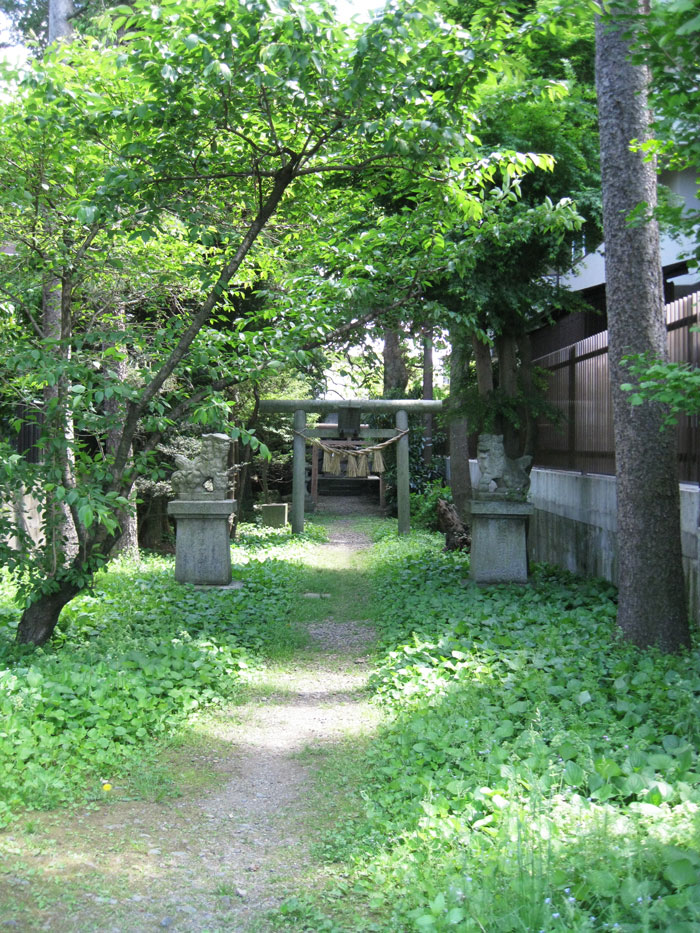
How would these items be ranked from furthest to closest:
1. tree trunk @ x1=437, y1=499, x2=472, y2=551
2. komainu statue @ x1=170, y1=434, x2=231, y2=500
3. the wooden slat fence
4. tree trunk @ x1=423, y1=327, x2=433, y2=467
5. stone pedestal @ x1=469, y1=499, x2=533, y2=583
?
tree trunk @ x1=423, y1=327, x2=433, y2=467 < tree trunk @ x1=437, y1=499, x2=472, y2=551 < komainu statue @ x1=170, y1=434, x2=231, y2=500 < stone pedestal @ x1=469, y1=499, x2=533, y2=583 < the wooden slat fence

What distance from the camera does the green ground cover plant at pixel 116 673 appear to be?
15.0 feet

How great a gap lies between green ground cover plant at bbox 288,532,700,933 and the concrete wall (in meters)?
1.01

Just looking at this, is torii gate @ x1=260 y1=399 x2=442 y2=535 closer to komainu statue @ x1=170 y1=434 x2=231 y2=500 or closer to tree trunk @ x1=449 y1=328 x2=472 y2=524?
tree trunk @ x1=449 y1=328 x2=472 y2=524

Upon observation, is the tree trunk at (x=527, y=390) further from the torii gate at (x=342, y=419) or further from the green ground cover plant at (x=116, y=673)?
the torii gate at (x=342, y=419)

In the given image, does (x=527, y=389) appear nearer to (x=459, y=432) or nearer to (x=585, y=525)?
(x=585, y=525)

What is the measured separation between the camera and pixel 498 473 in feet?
33.3

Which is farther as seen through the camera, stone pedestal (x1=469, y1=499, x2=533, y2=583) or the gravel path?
stone pedestal (x1=469, y1=499, x2=533, y2=583)

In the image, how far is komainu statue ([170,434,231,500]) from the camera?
1070cm

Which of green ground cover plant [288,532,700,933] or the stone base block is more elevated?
the stone base block

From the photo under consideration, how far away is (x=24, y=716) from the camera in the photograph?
490cm

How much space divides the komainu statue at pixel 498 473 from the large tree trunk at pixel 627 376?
3.52 m

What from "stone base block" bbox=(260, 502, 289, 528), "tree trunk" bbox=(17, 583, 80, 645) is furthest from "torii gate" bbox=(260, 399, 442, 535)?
"tree trunk" bbox=(17, 583, 80, 645)

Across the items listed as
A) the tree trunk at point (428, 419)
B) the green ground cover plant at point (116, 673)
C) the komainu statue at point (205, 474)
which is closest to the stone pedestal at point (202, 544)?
the komainu statue at point (205, 474)

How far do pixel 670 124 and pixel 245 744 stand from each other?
14.6 feet
